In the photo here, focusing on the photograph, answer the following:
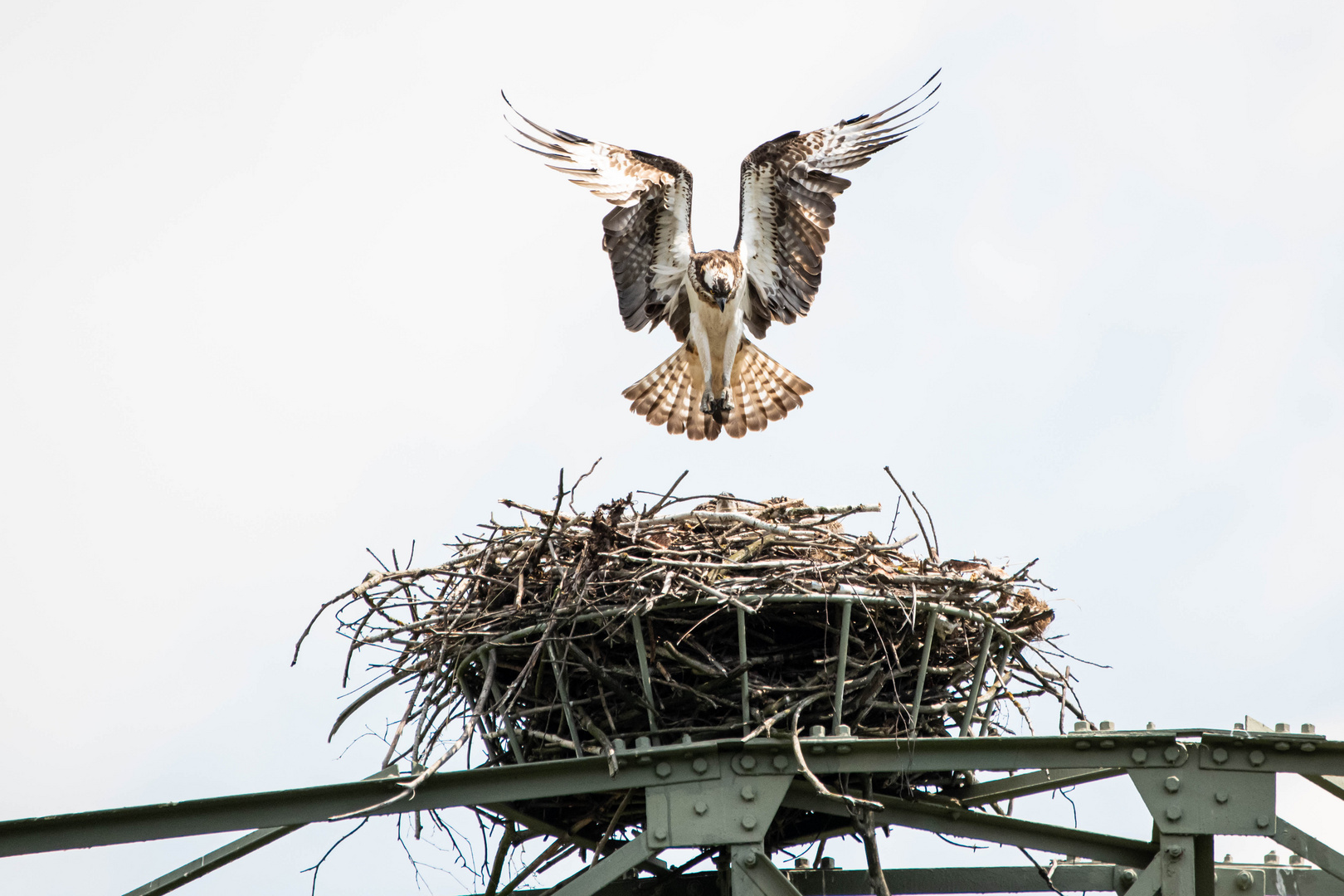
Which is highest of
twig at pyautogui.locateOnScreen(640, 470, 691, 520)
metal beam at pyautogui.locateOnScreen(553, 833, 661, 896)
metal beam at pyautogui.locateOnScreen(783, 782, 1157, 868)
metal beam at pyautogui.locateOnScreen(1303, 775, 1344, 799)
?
twig at pyautogui.locateOnScreen(640, 470, 691, 520)

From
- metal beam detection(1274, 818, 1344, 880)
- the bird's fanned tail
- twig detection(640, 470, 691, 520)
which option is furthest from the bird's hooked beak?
metal beam detection(1274, 818, 1344, 880)

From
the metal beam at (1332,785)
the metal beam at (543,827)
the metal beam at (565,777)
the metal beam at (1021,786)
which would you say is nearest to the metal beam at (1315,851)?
the metal beam at (1332,785)

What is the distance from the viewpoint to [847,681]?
620 cm

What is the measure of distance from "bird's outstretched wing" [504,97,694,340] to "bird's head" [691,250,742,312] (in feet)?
0.99

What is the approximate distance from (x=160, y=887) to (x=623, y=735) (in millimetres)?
1902

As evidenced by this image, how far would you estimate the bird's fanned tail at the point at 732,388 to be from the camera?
416 inches

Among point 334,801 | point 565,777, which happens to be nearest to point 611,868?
point 565,777

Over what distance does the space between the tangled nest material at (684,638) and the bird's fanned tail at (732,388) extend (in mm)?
3701

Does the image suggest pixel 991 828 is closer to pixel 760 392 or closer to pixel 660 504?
pixel 660 504

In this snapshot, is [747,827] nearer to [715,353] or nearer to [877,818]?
[877,818]

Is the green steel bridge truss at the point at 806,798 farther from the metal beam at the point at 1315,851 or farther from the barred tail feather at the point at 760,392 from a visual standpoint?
the barred tail feather at the point at 760,392

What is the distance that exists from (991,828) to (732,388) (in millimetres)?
5109

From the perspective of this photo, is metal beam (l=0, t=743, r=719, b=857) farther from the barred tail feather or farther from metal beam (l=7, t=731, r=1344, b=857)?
the barred tail feather

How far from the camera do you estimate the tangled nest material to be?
6.13m
